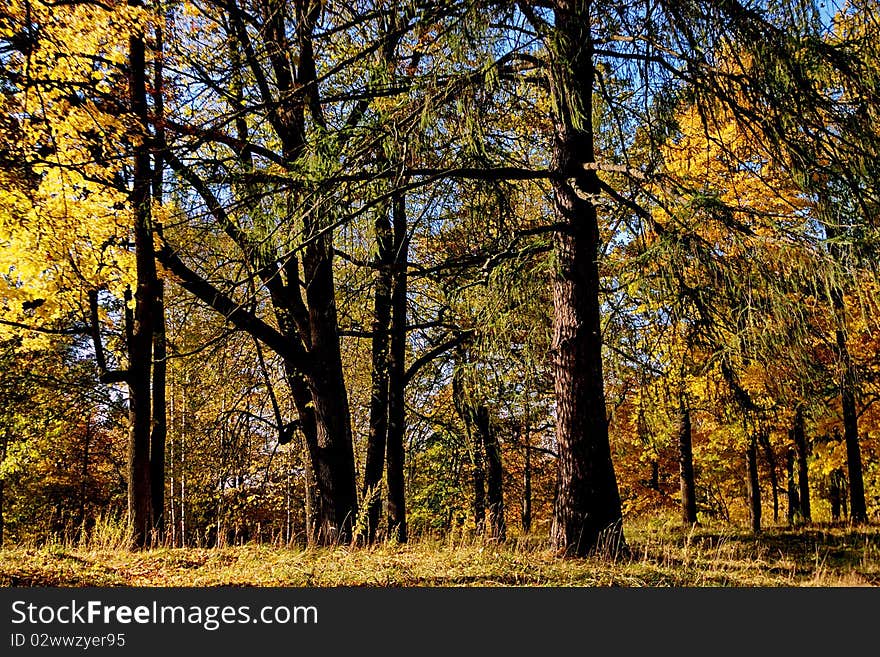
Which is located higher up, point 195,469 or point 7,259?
point 7,259

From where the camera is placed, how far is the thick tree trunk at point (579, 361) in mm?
6918

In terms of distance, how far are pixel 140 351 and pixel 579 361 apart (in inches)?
236

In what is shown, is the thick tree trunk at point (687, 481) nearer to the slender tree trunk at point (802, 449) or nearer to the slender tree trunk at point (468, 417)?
the slender tree trunk at point (802, 449)

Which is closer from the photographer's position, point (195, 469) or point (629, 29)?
point (629, 29)

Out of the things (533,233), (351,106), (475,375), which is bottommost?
(475,375)

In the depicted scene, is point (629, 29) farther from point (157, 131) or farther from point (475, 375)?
point (157, 131)

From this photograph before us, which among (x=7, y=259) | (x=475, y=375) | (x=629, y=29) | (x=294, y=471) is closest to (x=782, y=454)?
(x=294, y=471)

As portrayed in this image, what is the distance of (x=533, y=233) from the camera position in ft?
25.3

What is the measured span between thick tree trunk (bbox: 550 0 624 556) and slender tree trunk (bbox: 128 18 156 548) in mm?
5249

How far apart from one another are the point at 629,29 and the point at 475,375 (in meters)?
4.03

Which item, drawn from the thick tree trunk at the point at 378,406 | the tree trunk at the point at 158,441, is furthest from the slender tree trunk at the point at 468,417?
the tree trunk at the point at 158,441

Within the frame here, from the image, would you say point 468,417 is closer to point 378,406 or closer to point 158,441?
point 378,406

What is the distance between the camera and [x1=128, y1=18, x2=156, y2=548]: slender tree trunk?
29.2 ft

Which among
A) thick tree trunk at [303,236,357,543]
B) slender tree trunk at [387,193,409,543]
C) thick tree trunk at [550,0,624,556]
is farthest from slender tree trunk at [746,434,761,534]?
thick tree trunk at [303,236,357,543]
